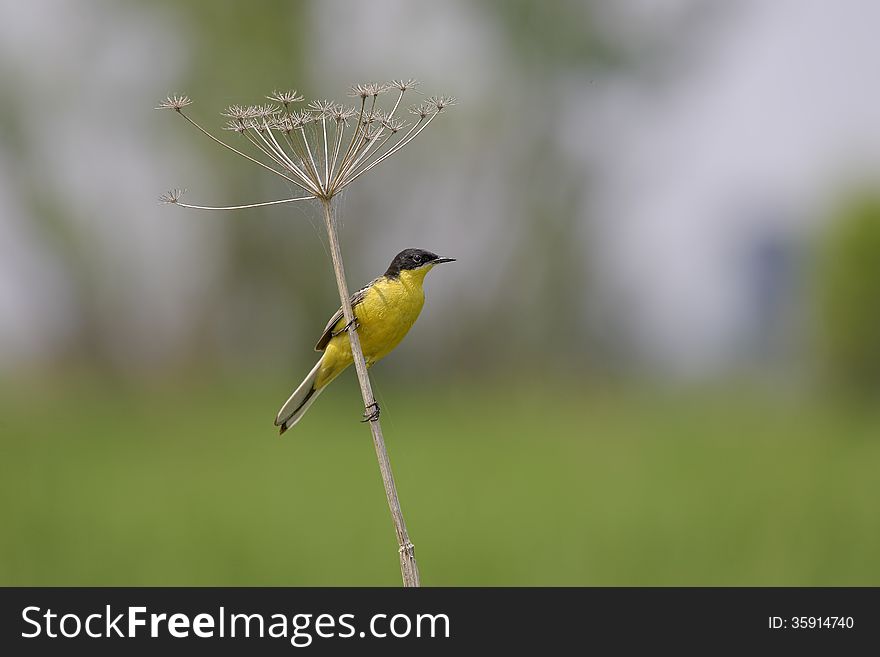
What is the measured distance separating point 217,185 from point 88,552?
14208 mm

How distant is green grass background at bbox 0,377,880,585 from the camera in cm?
1534

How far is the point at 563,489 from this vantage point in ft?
71.5

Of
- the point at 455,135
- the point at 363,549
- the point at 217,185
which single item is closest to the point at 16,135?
the point at 217,185

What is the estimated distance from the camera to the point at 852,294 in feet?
90.3

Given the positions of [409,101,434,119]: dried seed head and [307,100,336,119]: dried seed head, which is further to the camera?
[409,101,434,119]: dried seed head

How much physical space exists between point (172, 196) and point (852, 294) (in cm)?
2769

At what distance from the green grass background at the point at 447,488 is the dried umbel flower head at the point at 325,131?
1198 centimetres

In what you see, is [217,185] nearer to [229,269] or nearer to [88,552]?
[229,269]

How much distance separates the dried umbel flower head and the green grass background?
472 inches

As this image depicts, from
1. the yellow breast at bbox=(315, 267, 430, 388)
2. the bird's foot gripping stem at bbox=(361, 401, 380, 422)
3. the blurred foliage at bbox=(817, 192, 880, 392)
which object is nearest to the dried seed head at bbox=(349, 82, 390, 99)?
the bird's foot gripping stem at bbox=(361, 401, 380, 422)

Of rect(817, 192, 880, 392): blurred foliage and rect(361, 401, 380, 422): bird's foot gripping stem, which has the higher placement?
rect(817, 192, 880, 392): blurred foliage

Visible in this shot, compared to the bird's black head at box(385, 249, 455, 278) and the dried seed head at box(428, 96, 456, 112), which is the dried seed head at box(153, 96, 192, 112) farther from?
the bird's black head at box(385, 249, 455, 278)

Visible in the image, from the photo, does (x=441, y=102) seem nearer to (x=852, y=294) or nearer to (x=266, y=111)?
(x=266, y=111)

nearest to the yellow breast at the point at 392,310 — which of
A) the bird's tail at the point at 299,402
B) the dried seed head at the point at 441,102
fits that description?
the bird's tail at the point at 299,402
